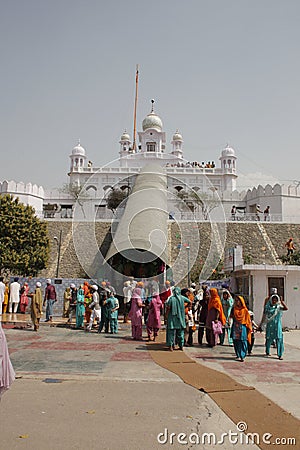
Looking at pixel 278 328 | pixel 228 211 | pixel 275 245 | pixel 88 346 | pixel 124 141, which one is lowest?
pixel 88 346

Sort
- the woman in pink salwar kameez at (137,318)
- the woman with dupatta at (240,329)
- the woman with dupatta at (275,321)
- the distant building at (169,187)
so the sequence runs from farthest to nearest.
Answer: the distant building at (169,187) → the woman in pink salwar kameez at (137,318) → the woman with dupatta at (275,321) → the woman with dupatta at (240,329)

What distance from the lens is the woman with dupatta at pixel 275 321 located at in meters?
7.80

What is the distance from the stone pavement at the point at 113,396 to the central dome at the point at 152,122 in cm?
5283

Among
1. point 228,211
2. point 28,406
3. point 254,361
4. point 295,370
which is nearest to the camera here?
point 28,406

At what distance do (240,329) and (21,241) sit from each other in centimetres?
1804

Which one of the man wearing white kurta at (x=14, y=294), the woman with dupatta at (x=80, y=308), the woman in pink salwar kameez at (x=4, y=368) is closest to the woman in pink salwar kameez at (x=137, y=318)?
the woman with dupatta at (x=80, y=308)

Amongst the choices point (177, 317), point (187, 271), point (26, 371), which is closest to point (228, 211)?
point (187, 271)

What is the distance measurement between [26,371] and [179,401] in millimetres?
2666

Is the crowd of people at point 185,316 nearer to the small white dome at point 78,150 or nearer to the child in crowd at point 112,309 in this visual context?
the child in crowd at point 112,309

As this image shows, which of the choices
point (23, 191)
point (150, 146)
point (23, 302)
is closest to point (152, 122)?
point (150, 146)

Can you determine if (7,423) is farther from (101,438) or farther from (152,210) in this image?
(152,210)

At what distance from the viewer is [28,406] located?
4.40 m

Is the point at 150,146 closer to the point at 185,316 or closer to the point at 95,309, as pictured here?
the point at 95,309

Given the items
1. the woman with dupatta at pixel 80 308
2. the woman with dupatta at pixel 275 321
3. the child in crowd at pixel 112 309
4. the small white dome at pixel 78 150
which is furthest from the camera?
the small white dome at pixel 78 150
